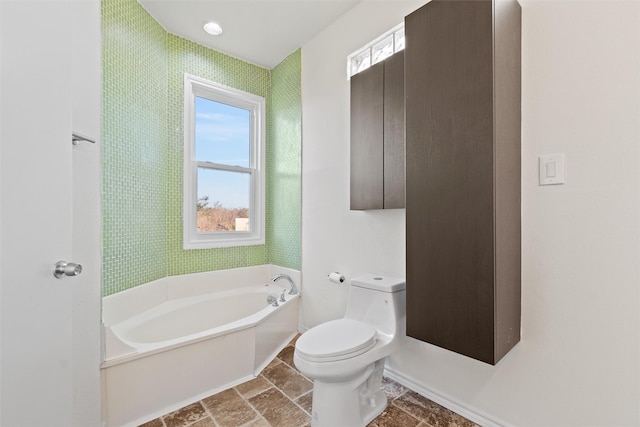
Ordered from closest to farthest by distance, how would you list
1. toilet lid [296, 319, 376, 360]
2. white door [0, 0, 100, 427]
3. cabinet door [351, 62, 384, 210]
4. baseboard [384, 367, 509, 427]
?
1. white door [0, 0, 100, 427]
2. toilet lid [296, 319, 376, 360]
3. baseboard [384, 367, 509, 427]
4. cabinet door [351, 62, 384, 210]

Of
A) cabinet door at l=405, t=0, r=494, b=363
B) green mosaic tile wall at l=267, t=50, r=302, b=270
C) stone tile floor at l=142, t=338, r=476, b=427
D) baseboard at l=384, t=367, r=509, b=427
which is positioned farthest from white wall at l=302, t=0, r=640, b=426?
green mosaic tile wall at l=267, t=50, r=302, b=270

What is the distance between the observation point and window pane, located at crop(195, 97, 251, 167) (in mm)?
2818

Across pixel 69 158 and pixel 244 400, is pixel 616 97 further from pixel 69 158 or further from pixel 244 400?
pixel 244 400

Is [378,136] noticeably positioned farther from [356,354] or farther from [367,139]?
[356,354]

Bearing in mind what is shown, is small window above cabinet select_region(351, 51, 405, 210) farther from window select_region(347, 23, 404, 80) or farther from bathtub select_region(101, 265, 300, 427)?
bathtub select_region(101, 265, 300, 427)

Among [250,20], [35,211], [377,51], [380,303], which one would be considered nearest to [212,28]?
[250,20]

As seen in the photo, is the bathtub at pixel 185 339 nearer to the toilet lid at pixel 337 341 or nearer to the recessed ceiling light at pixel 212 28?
the toilet lid at pixel 337 341

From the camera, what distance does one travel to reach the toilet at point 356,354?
1.43 meters

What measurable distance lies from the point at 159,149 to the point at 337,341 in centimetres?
207

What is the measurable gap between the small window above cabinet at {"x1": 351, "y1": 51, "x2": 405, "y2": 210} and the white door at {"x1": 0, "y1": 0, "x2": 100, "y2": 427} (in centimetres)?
154

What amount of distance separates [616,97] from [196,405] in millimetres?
2544

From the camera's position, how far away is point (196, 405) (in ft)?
5.73

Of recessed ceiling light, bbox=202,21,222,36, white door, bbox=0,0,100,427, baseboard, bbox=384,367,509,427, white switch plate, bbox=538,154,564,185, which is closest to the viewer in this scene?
white door, bbox=0,0,100,427

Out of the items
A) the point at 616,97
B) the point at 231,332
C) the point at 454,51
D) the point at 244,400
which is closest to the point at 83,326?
the point at 231,332
